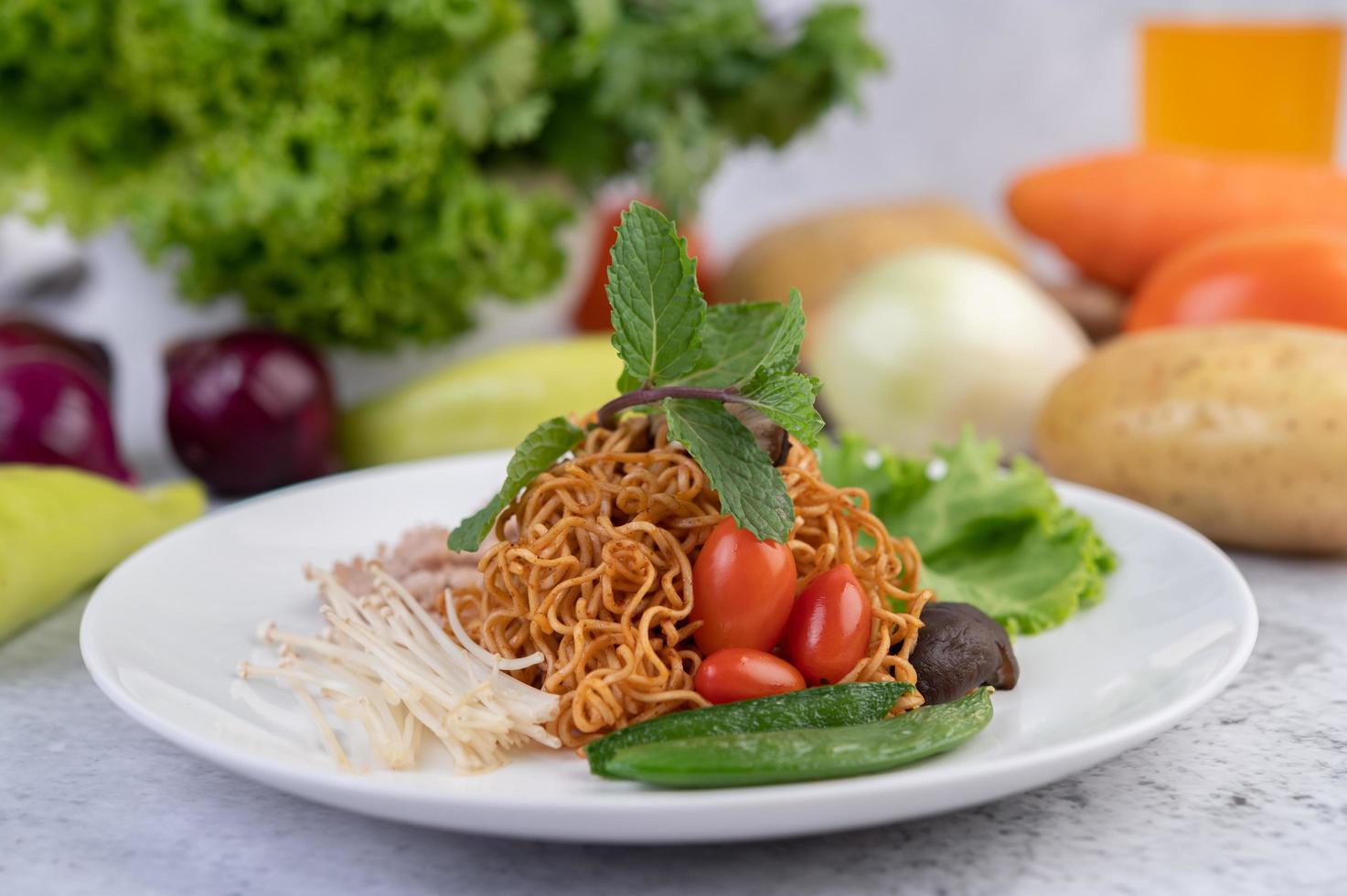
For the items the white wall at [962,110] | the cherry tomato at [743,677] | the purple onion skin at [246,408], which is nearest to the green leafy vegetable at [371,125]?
the purple onion skin at [246,408]

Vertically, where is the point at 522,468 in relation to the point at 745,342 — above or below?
below

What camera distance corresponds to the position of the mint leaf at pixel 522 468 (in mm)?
1673

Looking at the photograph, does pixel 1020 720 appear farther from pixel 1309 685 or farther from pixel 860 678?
pixel 1309 685

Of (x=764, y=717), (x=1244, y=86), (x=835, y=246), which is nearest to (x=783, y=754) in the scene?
(x=764, y=717)

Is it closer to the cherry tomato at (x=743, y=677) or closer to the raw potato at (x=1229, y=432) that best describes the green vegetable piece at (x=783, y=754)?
the cherry tomato at (x=743, y=677)

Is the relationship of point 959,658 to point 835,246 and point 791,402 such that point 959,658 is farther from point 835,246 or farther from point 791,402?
point 835,246

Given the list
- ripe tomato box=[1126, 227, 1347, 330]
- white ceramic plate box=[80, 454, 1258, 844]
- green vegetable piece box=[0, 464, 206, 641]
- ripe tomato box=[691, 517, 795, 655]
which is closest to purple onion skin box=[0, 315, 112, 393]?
green vegetable piece box=[0, 464, 206, 641]

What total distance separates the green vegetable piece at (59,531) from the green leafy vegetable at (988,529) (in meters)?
1.22

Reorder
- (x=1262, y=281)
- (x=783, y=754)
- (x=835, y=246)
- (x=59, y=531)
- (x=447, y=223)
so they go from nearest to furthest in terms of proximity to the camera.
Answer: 1. (x=783, y=754)
2. (x=59, y=531)
3. (x=1262, y=281)
4. (x=447, y=223)
5. (x=835, y=246)

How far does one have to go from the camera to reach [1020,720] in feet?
5.01

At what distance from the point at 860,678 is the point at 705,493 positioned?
31 centimetres

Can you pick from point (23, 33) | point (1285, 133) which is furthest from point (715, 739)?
point (1285, 133)

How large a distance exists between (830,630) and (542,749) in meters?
0.36

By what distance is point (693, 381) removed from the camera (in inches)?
65.9
